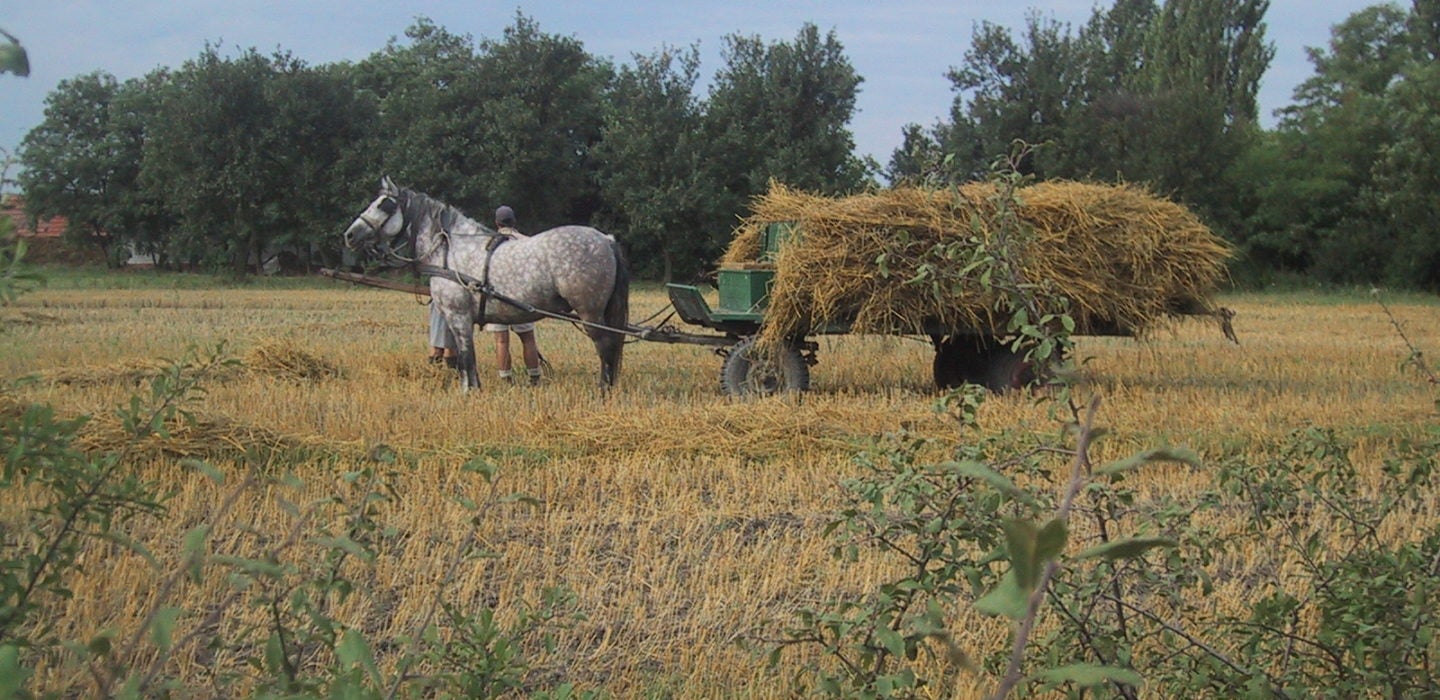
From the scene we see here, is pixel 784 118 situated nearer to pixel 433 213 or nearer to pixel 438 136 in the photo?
pixel 438 136

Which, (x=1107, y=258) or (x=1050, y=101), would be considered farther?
(x=1050, y=101)

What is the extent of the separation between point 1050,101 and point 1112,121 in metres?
3.44

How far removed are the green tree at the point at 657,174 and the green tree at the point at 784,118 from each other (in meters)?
0.68

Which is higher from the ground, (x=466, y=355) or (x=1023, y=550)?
(x=1023, y=550)

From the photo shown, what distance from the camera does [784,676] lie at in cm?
371

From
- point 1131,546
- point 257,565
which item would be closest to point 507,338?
point 257,565

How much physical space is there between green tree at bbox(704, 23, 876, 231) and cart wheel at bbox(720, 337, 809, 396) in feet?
82.8

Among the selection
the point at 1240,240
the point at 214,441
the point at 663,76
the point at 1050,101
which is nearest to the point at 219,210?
the point at 663,76

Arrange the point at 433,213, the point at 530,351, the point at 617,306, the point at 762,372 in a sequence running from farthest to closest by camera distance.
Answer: the point at 530,351 → the point at 433,213 → the point at 617,306 → the point at 762,372

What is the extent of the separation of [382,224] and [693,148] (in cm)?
2547

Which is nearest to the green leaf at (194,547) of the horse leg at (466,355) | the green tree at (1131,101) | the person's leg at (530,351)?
the horse leg at (466,355)

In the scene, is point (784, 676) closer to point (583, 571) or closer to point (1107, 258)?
point (583, 571)

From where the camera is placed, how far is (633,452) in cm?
729

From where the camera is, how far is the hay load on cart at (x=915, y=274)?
28.3 ft
